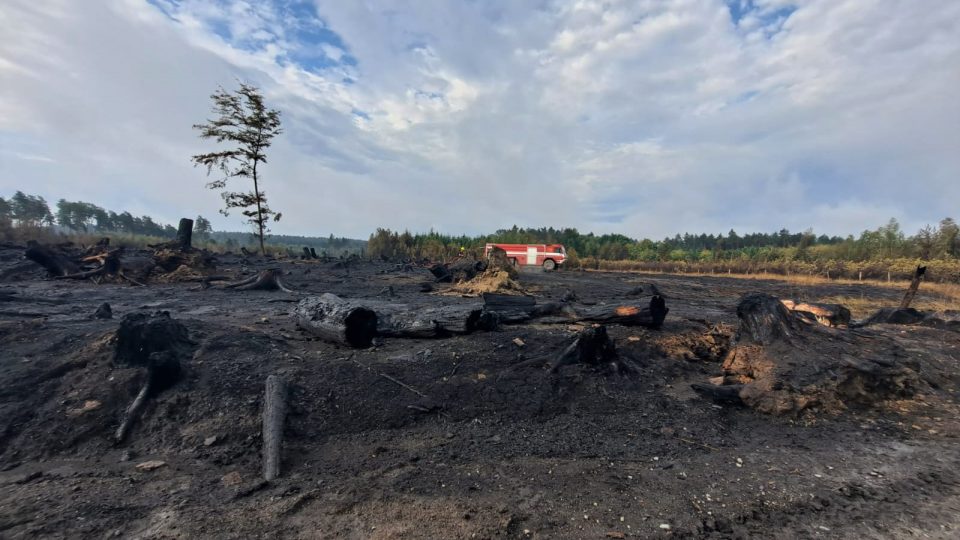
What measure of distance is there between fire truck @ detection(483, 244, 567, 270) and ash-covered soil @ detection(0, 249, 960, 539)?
90.3 ft

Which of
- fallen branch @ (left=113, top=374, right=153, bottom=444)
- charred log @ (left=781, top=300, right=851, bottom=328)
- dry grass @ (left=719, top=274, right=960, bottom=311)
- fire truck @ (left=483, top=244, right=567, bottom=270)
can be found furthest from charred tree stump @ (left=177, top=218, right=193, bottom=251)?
dry grass @ (left=719, top=274, right=960, bottom=311)

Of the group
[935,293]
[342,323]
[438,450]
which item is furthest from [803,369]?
[935,293]

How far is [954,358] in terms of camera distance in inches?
278

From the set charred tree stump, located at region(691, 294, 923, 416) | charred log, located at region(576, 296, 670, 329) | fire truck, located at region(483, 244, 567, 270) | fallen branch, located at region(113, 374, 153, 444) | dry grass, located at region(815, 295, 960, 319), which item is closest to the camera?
fallen branch, located at region(113, 374, 153, 444)

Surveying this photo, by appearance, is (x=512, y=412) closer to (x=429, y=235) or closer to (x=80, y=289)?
(x=80, y=289)

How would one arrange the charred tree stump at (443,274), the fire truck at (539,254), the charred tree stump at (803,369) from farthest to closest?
the fire truck at (539,254), the charred tree stump at (443,274), the charred tree stump at (803,369)

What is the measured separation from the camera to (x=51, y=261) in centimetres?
1260

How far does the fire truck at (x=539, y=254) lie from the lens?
111ft

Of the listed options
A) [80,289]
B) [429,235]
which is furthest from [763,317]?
[429,235]

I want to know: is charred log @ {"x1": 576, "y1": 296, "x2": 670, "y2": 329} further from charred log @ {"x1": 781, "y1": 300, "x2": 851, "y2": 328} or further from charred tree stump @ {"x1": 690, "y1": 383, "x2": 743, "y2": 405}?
charred log @ {"x1": 781, "y1": 300, "x2": 851, "y2": 328}

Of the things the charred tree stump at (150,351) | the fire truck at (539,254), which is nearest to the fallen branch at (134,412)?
the charred tree stump at (150,351)

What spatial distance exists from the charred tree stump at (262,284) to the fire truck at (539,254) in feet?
71.5

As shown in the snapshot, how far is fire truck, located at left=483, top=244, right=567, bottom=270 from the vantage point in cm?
3369

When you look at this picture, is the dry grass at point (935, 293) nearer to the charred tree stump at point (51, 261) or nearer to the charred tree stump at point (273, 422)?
the charred tree stump at point (273, 422)
